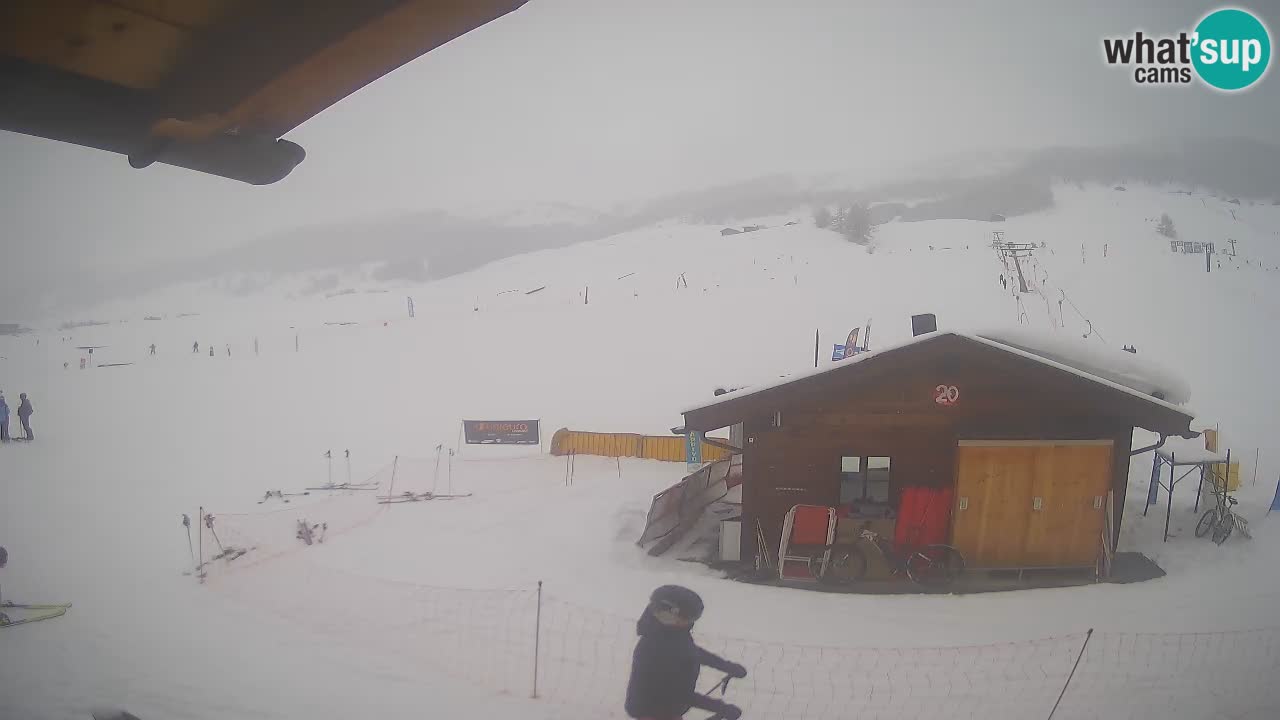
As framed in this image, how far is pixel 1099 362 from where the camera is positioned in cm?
884

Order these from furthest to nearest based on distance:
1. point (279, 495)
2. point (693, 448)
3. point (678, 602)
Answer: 1. point (693, 448)
2. point (279, 495)
3. point (678, 602)

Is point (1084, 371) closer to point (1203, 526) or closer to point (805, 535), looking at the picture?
point (1203, 526)

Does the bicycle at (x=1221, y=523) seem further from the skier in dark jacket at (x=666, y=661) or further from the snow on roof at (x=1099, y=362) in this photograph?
the skier in dark jacket at (x=666, y=661)

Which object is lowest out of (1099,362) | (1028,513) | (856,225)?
(1028,513)

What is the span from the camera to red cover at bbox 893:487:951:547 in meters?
8.65

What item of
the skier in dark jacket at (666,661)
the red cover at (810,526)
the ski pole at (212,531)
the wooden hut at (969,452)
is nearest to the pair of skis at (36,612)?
the ski pole at (212,531)

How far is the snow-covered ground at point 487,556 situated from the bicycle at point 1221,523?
33 centimetres

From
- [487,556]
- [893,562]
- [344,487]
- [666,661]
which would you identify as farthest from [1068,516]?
[344,487]

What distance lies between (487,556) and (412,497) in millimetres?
4270

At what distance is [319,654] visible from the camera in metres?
6.26

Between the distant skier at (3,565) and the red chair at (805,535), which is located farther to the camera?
the red chair at (805,535)

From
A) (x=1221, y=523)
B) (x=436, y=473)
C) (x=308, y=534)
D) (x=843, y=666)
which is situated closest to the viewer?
(x=843, y=666)

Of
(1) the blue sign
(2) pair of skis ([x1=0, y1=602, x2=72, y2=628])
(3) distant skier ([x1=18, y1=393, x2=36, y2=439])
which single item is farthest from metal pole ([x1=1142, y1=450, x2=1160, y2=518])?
(3) distant skier ([x1=18, y1=393, x2=36, y2=439])

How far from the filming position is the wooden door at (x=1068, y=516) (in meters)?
8.71
